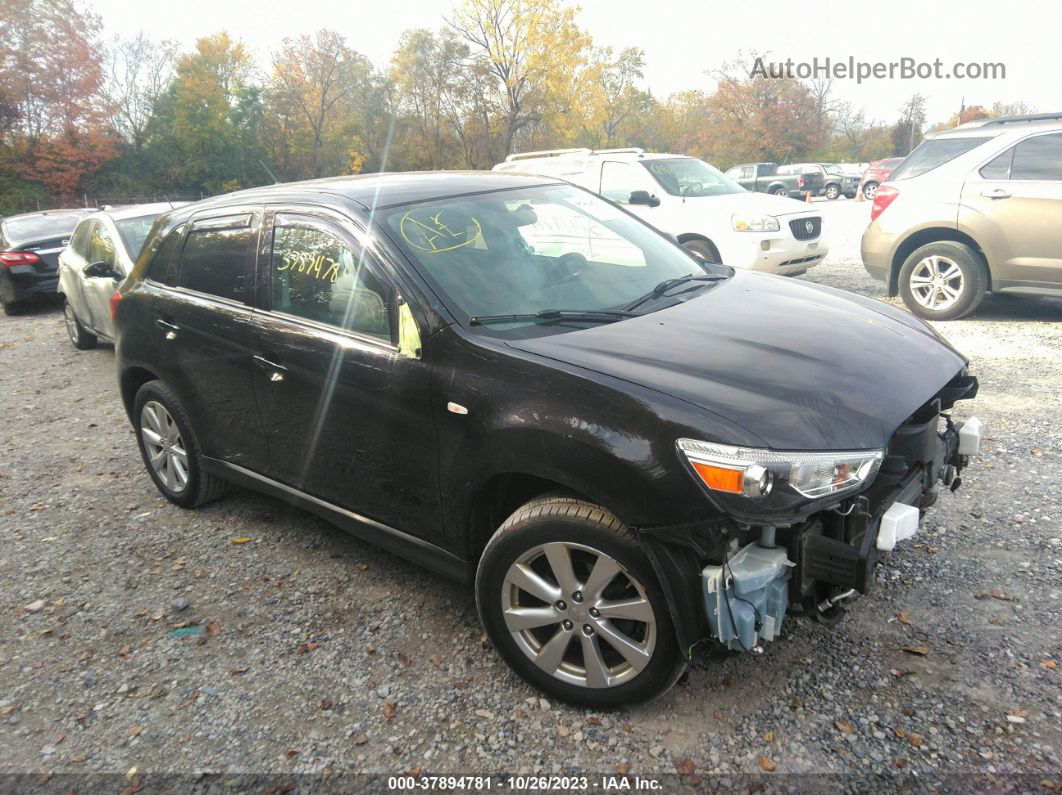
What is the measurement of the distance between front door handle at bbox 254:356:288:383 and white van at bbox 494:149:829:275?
5.92 metres

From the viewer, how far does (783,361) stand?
110 inches

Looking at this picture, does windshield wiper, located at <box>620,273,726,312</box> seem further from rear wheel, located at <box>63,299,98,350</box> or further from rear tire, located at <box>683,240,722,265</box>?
rear wheel, located at <box>63,299,98,350</box>

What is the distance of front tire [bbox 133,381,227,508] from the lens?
446 centimetres

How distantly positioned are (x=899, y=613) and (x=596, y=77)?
44.6 metres

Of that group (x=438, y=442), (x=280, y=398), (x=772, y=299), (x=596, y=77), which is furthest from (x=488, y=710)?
(x=596, y=77)

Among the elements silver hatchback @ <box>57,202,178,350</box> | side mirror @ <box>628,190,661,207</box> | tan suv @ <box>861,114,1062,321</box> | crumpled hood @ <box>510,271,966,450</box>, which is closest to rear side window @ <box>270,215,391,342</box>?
crumpled hood @ <box>510,271,966,450</box>

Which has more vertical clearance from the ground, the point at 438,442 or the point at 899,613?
the point at 438,442

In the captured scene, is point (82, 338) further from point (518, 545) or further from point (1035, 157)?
point (1035, 157)

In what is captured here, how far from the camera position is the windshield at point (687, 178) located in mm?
10141

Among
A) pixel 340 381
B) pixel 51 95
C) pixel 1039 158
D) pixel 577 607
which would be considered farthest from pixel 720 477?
pixel 51 95

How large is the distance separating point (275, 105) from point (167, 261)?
153ft

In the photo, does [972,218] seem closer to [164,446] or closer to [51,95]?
[164,446]

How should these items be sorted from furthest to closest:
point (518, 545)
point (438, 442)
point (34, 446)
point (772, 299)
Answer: point (34, 446) < point (772, 299) < point (438, 442) < point (518, 545)

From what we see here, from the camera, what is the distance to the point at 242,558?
4.15m
